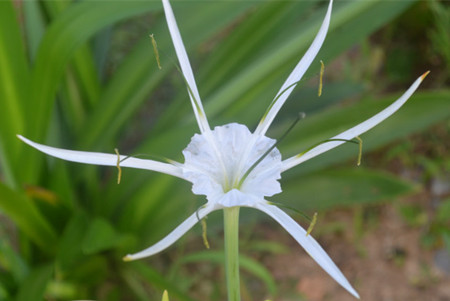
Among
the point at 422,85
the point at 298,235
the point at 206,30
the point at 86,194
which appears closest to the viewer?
the point at 298,235

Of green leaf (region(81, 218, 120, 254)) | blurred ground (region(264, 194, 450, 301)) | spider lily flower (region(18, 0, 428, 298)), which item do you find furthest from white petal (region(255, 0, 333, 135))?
blurred ground (region(264, 194, 450, 301))

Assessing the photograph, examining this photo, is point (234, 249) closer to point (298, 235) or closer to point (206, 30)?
point (298, 235)

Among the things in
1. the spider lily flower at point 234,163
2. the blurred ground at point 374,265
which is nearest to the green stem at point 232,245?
the spider lily flower at point 234,163

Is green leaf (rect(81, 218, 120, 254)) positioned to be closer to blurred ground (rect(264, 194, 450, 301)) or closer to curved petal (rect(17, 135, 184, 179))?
curved petal (rect(17, 135, 184, 179))

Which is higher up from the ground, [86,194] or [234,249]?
[86,194]

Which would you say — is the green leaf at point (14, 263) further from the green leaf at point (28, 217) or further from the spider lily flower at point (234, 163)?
the spider lily flower at point (234, 163)

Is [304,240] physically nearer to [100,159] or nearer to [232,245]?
[232,245]

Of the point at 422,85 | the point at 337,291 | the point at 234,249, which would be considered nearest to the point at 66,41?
the point at 234,249
